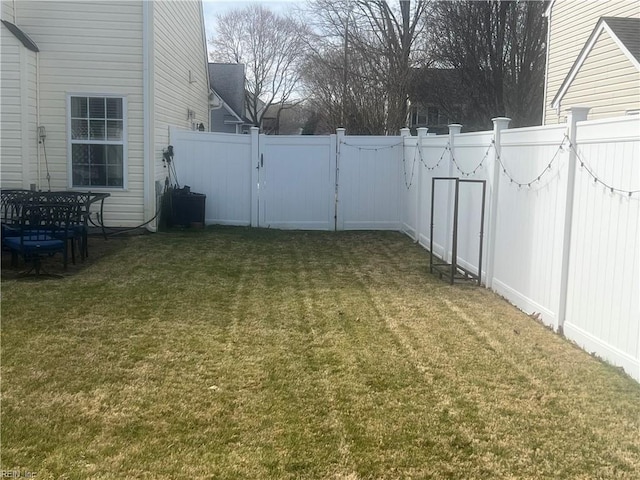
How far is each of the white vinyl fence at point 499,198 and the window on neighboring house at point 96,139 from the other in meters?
1.63

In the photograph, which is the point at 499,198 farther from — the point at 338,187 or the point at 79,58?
the point at 79,58

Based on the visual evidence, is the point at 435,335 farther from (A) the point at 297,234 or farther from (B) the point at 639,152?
(A) the point at 297,234

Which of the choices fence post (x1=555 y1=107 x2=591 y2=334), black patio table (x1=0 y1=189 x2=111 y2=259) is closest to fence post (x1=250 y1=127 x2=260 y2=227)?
black patio table (x1=0 y1=189 x2=111 y2=259)

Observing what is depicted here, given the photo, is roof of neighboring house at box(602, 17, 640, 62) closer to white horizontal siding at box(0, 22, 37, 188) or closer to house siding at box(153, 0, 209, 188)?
house siding at box(153, 0, 209, 188)

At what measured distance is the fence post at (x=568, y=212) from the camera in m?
5.34

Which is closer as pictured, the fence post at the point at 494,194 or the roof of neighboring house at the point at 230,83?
the fence post at the point at 494,194

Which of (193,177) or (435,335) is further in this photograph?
(193,177)

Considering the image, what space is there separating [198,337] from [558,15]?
14164 millimetres

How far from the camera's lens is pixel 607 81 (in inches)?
474

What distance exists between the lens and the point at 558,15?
15.9 meters

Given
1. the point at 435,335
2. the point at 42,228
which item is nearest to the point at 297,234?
the point at 42,228

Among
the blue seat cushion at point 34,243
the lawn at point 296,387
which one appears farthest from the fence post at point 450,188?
the blue seat cushion at point 34,243

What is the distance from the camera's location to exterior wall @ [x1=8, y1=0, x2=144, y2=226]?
432 inches

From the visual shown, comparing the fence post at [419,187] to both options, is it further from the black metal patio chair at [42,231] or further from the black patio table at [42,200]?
the black metal patio chair at [42,231]
